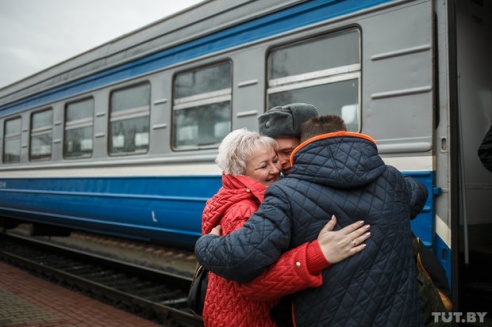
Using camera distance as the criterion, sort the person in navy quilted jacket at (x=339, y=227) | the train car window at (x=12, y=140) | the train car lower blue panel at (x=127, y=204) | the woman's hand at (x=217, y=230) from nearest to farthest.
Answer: the person in navy quilted jacket at (x=339, y=227), the woman's hand at (x=217, y=230), the train car lower blue panel at (x=127, y=204), the train car window at (x=12, y=140)

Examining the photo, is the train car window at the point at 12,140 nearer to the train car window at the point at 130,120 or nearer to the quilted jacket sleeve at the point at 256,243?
the train car window at the point at 130,120

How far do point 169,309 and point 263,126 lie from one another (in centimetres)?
312

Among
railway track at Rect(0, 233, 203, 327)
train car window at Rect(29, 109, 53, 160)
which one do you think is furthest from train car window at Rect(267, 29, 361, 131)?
train car window at Rect(29, 109, 53, 160)

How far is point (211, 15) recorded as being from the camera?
4734 millimetres

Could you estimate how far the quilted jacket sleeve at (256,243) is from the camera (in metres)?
1.41

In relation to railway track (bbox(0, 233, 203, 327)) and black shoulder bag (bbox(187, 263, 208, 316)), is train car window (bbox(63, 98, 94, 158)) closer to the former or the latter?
railway track (bbox(0, 233, 203, 327))

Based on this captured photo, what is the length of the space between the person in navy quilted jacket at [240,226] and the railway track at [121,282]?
2789mm

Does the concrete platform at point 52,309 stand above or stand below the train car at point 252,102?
below

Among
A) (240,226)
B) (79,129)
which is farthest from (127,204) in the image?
(240,226)

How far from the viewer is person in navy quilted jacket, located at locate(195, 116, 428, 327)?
1406 mm

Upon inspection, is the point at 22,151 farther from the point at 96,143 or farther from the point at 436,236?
the point at 436,236

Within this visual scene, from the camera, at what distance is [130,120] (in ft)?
18.6

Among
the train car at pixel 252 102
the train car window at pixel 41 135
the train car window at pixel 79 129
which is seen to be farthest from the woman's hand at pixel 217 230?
the train car window at pixel 41 135

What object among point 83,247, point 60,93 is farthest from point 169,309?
point 83,247
